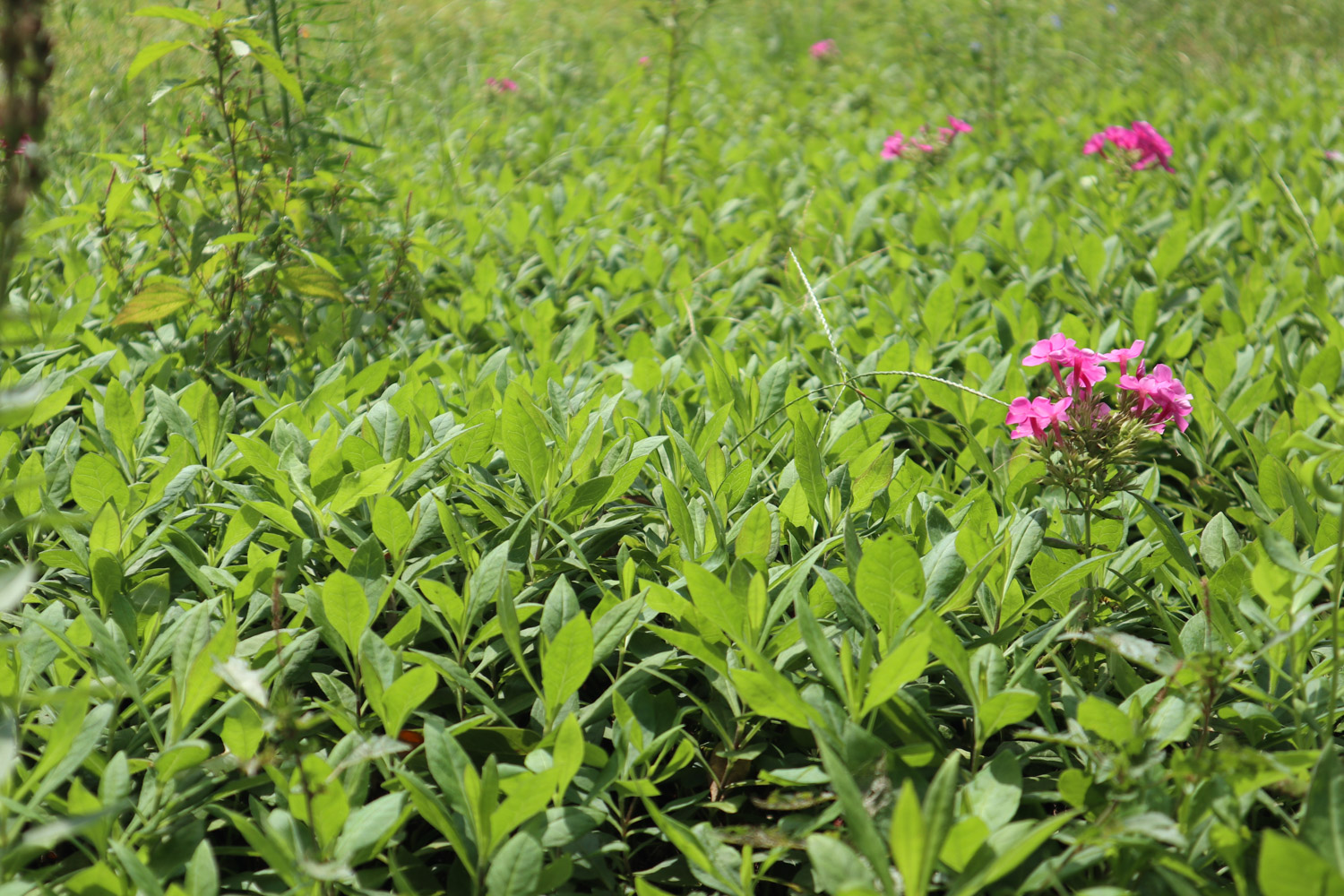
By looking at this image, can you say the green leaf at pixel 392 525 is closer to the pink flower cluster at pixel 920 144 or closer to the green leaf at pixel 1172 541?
the green leaf at pixel 1172 541

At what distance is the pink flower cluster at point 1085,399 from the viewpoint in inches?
67.5

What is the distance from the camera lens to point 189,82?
249 cm

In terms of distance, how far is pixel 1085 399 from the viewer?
5.70 feet

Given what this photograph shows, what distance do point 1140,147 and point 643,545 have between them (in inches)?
130

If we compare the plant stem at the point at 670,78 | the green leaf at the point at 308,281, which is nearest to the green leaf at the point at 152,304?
the green leaf at the point at 308,281

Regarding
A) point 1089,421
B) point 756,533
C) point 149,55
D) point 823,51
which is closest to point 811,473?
point 756,533

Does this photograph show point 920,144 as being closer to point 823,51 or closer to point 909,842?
point 823,51

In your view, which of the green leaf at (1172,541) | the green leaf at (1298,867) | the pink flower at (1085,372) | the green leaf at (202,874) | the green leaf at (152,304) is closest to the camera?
the green leaf at (1298,867)

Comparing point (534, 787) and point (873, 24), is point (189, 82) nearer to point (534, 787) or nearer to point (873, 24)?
point (534, 787)

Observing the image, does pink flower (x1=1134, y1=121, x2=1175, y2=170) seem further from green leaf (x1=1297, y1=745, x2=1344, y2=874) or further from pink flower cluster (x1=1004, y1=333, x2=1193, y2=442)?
green leaf (x1=1297, y1=745, x2=1344, y2=874)

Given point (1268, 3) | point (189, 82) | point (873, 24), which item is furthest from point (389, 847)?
point (1268, 3)

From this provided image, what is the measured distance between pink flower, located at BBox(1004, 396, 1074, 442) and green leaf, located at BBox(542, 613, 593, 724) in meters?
0.85

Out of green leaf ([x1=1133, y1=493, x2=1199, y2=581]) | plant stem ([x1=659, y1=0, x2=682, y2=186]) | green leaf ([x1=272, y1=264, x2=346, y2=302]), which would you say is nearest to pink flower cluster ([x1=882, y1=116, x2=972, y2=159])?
plant stem ([x1=659, y1=0, x2=682, y2=186])

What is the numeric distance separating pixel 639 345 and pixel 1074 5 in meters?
9.38
